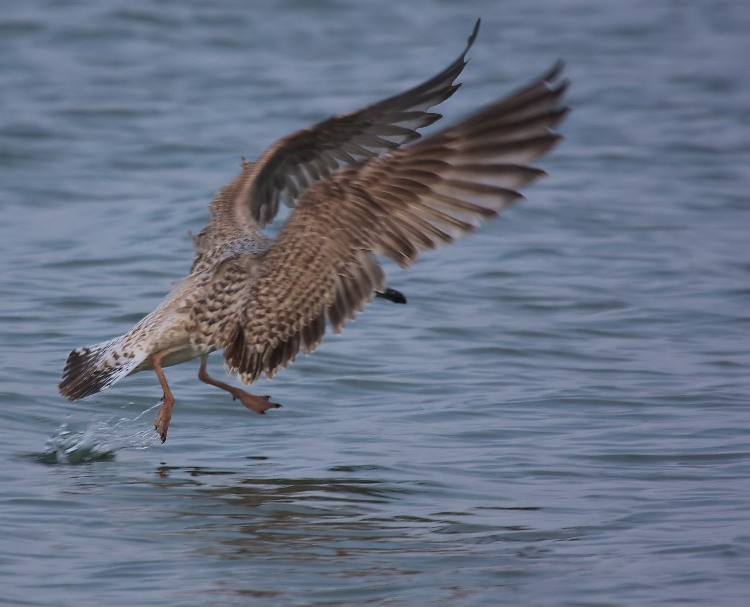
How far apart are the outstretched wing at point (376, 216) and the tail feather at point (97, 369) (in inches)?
18.7

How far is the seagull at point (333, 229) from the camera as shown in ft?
17.2

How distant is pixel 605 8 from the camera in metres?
19.1

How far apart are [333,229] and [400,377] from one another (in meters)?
1.93

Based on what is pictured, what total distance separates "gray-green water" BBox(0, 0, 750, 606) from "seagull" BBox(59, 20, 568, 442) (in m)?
0.51

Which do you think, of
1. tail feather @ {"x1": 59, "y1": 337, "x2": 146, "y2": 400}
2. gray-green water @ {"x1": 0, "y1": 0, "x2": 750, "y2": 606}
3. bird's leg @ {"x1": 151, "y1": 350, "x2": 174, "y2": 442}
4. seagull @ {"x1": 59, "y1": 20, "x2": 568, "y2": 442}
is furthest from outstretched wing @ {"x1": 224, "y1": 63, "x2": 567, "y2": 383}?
gray-green water @ {"x1": 0, "y1": 0, "x2": 750, "y2": 606}

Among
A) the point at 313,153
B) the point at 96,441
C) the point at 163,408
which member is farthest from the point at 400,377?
the point at 96,441

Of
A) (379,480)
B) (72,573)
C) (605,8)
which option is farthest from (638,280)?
(605,8)

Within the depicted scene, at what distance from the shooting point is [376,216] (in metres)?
5.60

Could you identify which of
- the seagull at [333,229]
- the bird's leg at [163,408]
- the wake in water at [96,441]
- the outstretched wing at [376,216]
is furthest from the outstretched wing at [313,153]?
the wake in water at [96,441]

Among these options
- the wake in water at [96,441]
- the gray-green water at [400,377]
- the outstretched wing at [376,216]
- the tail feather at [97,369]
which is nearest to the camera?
the gray-green water at [400,377]

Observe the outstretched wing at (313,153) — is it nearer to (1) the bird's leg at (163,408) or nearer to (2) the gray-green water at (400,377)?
(1) the bird's leg at (163,408)

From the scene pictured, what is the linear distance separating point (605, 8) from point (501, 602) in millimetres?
15690

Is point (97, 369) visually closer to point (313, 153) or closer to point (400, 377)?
point (313, 153)

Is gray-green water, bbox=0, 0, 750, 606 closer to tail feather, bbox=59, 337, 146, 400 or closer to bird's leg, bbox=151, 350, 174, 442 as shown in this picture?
bird's leg, bbox=151, 350, 174, 442
